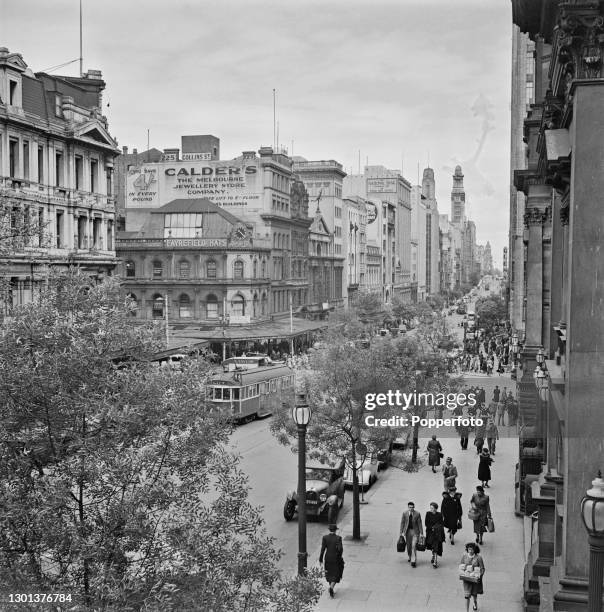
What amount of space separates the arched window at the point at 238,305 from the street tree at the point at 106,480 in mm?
67049

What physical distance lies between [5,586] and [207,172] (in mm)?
79089

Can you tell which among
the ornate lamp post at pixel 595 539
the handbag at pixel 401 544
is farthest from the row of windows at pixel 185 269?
the ornate lamp post at pixel 595 539

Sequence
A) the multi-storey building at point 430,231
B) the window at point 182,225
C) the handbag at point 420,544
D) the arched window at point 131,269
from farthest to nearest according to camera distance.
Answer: the multi-storey building at point 430,231
the window at point 182,225
the arched window at point 131,269
the handbag at point 420,544

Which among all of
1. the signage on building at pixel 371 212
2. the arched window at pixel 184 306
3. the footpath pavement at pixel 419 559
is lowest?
the footpath pavement at pixel 419 559

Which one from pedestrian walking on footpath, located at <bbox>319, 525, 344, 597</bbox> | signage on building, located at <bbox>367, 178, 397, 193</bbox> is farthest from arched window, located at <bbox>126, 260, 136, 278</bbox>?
signage on building, located at <bbox>367, 178, 397, 193</bbox>

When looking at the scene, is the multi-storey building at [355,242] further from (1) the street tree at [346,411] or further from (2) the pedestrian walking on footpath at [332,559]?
(2) the pedestrian walking on footpath at [332,559]

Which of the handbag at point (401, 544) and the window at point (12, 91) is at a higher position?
the window at point (12, 91)

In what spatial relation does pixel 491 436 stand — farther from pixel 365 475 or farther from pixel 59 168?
pixel 59 168

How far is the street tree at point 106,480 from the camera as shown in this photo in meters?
9.18

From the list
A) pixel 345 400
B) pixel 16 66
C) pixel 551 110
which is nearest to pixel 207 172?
pixel 16 66

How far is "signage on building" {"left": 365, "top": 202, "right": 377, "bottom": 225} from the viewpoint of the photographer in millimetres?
137375

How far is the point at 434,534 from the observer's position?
19.7m

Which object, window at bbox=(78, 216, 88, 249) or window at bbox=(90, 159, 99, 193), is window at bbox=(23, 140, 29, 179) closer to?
window at bbox=(78, 216, 88, 249)

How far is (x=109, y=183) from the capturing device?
48656mm
